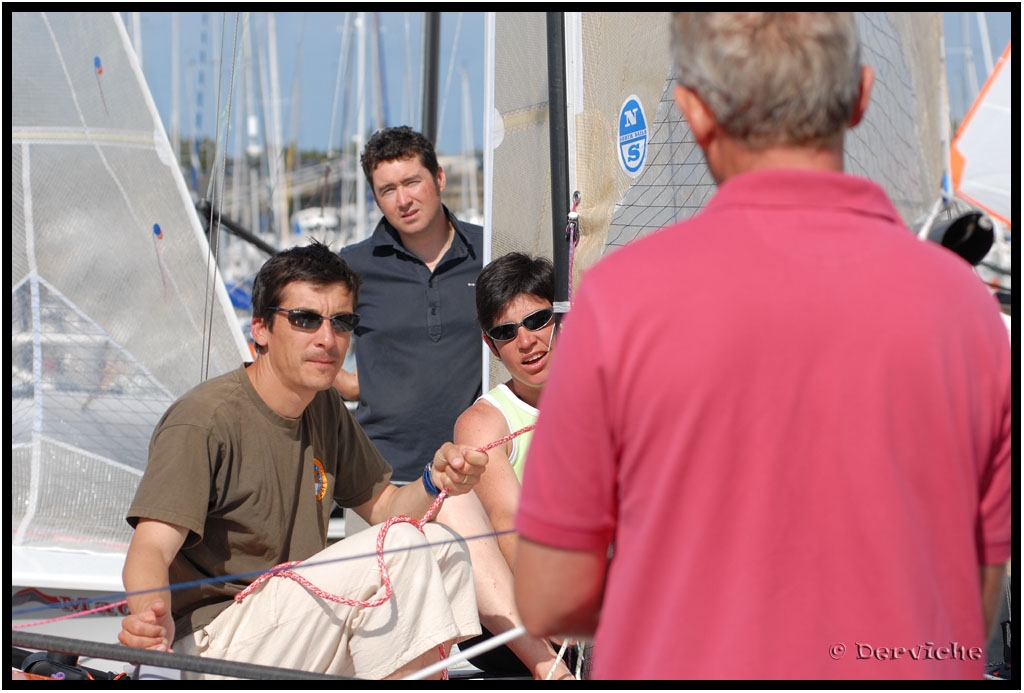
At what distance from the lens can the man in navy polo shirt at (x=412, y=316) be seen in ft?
11.1

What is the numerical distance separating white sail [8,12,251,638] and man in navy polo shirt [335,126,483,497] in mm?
548

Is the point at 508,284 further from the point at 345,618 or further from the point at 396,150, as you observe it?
the point at 396,150

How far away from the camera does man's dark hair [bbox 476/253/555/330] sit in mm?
2574

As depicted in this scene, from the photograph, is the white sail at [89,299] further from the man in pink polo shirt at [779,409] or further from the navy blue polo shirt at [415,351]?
the man in pink polo shirt at [779,409]

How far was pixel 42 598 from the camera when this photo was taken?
3480 mm

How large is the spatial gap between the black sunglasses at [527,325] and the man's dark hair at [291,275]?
0.40m

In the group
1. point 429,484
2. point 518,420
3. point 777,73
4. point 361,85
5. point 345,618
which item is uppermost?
point 361,85

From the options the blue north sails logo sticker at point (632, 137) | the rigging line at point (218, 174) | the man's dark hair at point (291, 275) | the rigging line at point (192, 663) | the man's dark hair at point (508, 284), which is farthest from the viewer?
the rigging line at point (218, 174)

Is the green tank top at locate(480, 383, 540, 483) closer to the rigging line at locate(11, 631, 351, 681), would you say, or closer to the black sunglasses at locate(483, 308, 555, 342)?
the black sunglasses at locate(483, 308, 555, 342)

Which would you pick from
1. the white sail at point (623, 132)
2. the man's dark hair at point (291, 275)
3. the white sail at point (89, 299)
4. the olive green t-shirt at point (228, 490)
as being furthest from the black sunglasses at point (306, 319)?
the white sail at point (89, 299)

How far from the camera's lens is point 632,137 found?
2.49 meters

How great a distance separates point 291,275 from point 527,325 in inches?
22.8
